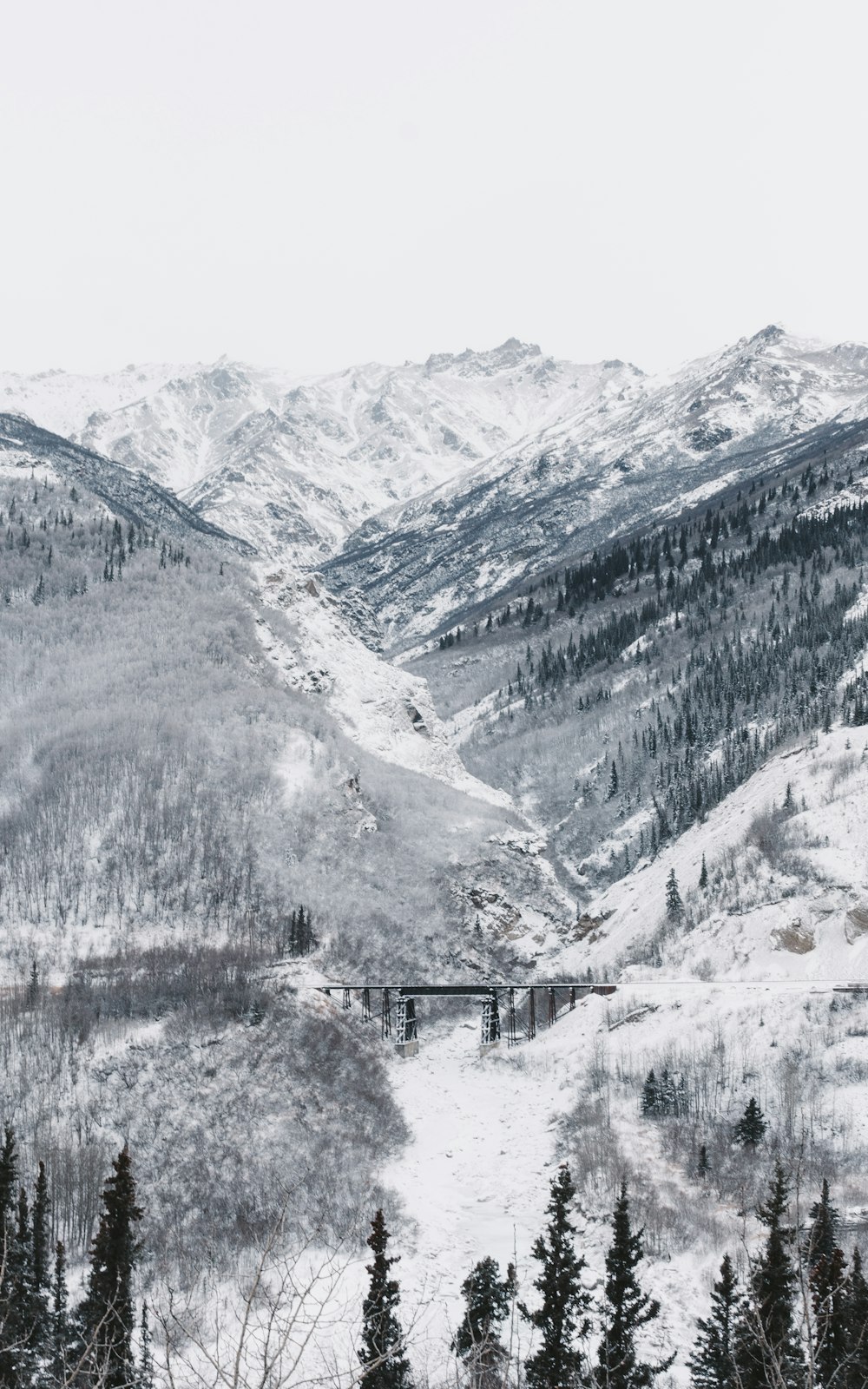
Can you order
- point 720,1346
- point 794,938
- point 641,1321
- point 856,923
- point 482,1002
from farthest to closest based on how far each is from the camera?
point 482,1002 → point 794,938 → point 856,923 → point 720,1346 → point 641,1321

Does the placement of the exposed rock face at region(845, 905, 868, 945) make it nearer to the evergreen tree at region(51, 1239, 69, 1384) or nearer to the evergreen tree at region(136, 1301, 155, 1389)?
the evergreen tree at region(136, 1301, 155, 1389)

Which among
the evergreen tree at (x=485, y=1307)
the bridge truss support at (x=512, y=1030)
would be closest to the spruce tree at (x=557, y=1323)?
the evergreen tree at (x=485, y=1307)

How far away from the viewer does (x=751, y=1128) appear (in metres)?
69.6

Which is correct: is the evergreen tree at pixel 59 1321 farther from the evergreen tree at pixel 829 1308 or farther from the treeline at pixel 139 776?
the treeline at pixel 139 776

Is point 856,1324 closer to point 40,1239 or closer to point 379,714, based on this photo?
point 40,1239

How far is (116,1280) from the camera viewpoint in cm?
4222

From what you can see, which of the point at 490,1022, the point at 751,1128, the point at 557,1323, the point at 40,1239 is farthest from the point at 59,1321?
the point at 490,1022

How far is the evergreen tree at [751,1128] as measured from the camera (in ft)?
227

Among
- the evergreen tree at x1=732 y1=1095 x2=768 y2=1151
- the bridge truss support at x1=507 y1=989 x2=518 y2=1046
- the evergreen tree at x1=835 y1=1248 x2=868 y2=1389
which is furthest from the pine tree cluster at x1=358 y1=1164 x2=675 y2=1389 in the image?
the bridge truss support at x1=507 y1=989 x2=518 y2=1046

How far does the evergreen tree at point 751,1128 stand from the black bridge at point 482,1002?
25.1 m

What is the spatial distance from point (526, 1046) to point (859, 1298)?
61923mm

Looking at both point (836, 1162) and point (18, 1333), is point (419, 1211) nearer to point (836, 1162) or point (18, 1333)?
point (836, 1162)

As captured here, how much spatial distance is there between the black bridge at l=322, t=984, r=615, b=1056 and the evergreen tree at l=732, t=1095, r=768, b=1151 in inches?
989

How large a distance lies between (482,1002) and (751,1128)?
4428 cm
